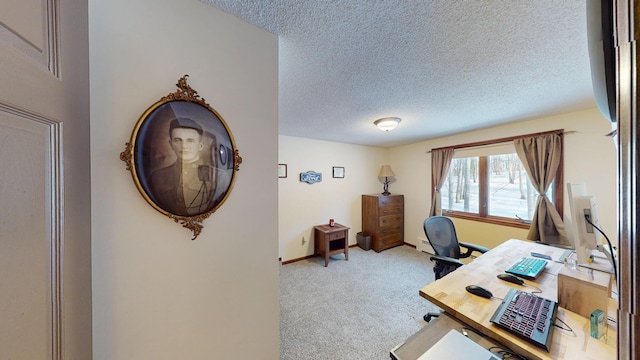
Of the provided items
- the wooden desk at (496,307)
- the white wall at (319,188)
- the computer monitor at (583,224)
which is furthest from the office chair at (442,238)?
the white wall at (319,188)

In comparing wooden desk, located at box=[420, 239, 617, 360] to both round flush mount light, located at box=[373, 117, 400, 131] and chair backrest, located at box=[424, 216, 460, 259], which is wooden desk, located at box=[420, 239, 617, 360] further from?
round flush mount light, located at box=[373, 117, 400, 131]

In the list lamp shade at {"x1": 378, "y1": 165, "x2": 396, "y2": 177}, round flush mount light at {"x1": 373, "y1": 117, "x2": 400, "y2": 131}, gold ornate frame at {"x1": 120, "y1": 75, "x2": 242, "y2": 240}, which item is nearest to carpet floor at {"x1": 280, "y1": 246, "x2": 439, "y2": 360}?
gold ornate frame at {"x1": 120, "y1": 75, "x2": 242, "y2": 240}

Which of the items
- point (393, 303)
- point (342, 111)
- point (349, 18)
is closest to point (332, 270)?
point (393, 303)

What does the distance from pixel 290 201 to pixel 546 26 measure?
3.21 metres

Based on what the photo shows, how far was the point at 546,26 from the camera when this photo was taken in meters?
1.07

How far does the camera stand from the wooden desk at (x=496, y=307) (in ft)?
2.65

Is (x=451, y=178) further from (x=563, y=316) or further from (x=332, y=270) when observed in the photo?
(x=563, y=316)

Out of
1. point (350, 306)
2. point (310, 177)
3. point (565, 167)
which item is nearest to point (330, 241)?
point (310, 177)

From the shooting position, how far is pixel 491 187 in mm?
3113

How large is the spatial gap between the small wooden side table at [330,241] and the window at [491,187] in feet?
6.32

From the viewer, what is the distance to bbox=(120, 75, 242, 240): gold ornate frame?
823 millimetres

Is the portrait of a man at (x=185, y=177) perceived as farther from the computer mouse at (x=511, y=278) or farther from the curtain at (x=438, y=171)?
the curtain at (x=438, y=171)

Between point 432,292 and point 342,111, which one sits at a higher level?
point 342,111

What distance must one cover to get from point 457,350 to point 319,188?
3.11 metres
